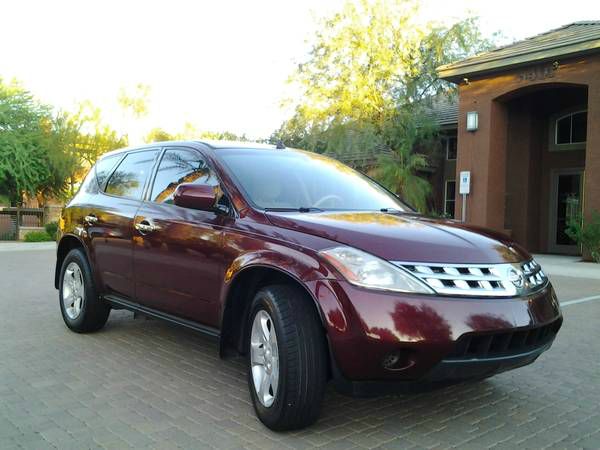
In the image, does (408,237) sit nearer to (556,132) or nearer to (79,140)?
(556,132)

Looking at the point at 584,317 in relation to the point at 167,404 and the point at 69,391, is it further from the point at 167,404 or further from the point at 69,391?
the point at 69,391

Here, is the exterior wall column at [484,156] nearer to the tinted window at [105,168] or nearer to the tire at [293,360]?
the tinted window at [105,168]

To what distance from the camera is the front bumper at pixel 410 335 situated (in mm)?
2830

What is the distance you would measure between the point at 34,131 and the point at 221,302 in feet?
94.2

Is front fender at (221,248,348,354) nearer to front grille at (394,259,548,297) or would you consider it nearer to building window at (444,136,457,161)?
front grille at (394,259,548,297)

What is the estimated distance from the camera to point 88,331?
222 inches

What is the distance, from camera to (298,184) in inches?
167

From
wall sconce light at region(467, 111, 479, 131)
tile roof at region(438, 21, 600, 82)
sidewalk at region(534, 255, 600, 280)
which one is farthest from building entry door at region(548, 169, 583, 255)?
tile roof at region(438, 21, 600, 82)

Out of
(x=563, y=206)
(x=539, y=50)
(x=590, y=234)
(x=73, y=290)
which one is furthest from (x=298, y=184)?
(x=563, y=206)

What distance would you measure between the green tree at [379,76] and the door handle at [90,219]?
1659 cm

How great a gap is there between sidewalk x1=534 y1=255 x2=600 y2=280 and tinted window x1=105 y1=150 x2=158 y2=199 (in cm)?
993

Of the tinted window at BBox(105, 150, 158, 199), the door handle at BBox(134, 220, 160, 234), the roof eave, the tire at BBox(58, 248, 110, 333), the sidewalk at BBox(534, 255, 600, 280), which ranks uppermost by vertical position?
the roof eave

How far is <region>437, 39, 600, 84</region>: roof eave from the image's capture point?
14.4 meters

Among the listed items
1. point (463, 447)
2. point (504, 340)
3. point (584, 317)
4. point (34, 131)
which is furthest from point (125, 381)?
point (34, 131)
